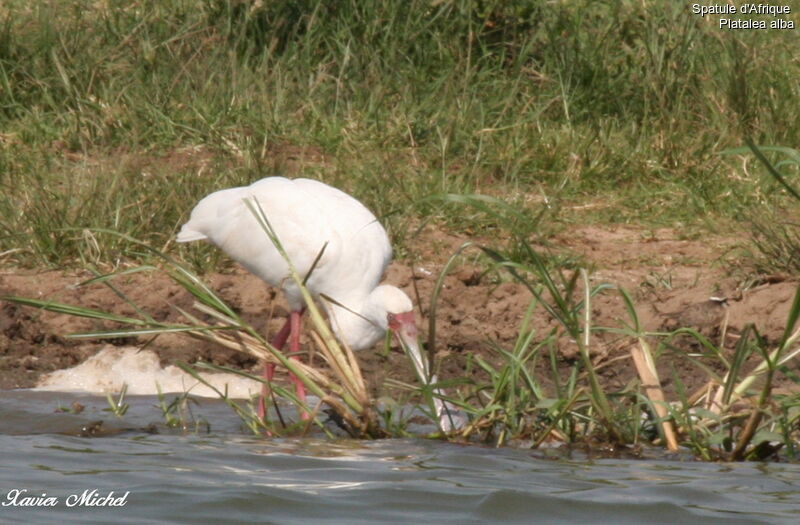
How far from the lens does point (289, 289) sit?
5898mm

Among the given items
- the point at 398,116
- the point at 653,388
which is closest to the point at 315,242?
the point at 653,388

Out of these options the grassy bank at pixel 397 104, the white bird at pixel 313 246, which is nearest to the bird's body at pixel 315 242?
the white bird at pixel 313 246

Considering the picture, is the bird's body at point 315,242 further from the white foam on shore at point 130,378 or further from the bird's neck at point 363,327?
the white foam on shore at point 130,378

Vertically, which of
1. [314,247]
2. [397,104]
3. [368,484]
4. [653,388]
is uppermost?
[397,104]

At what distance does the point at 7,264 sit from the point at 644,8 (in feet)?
13.4

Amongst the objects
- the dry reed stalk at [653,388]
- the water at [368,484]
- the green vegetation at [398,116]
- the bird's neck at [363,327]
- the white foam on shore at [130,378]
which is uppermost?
the green vegetation at [398,116]

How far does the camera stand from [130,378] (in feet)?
19.7

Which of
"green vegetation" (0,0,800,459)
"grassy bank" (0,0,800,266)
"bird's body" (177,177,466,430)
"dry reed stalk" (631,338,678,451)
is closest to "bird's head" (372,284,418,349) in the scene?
"bird's body" (177,177,466,430)

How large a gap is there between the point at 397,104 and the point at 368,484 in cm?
423

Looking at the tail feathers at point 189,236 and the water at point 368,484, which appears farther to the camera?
the tail feathers at point 189,236

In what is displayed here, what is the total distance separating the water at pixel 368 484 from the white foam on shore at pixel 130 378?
105cm

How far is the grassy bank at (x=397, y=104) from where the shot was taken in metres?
7.30

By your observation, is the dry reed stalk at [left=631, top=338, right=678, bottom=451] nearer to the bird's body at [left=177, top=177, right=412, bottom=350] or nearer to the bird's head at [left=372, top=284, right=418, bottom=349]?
the bird's head at [left=372, top=284, right=418, bottom=349]

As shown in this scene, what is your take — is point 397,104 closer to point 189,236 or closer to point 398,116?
point 398,116
